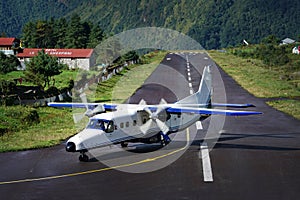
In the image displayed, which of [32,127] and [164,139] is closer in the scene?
[164,139]

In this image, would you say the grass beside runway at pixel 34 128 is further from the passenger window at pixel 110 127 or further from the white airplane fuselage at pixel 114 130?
the passenger window at pixel 110 127

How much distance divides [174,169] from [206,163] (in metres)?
2.11

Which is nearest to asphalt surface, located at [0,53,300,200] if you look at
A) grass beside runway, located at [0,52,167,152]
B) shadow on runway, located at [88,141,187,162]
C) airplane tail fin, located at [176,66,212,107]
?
shadow on runway, located at [88,141,187,162]

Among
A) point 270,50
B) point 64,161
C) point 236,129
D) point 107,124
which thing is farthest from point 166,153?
point 270,50

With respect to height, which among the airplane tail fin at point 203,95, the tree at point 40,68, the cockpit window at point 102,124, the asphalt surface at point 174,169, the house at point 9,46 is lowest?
the asphalt surface at point 174,169

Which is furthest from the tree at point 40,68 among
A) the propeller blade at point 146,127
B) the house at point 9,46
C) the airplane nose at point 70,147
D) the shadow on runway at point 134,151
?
the house at point 9,46

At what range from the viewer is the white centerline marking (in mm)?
22675

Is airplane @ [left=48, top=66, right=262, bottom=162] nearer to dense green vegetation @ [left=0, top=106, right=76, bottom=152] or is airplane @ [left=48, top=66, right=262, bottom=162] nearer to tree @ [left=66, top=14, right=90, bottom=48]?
dense green vegetation @ [left=0, top=106, right=76, bottom=152]

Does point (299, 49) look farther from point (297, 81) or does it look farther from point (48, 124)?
point (48, 124)

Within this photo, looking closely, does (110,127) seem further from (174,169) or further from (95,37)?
(95,37)

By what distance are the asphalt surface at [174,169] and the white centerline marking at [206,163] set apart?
0.75 feet

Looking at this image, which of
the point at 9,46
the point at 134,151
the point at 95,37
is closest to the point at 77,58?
the point at 95,37

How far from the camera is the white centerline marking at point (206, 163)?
22.7 meters

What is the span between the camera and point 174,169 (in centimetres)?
2436
